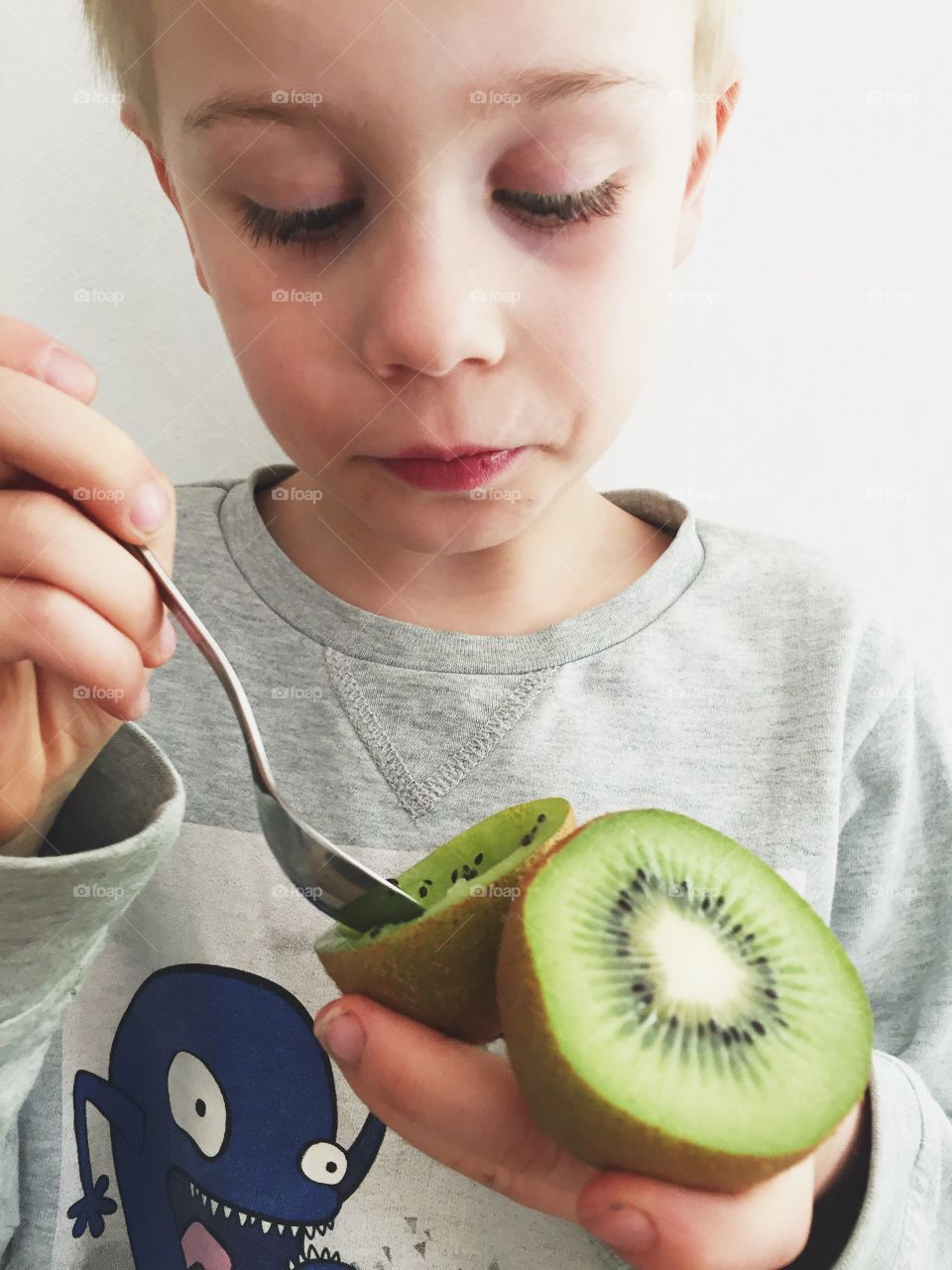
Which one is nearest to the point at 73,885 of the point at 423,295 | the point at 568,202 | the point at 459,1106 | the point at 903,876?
the point at 459,1106

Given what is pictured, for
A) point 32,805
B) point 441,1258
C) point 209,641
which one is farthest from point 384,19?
point 441,1258

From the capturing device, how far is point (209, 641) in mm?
504

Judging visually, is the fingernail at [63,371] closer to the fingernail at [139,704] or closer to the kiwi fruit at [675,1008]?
the fingernail at [139,704]

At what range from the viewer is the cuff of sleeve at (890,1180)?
552 mm

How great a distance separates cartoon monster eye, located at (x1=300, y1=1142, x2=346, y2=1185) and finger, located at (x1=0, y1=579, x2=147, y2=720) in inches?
12.9

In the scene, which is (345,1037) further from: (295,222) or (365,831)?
(295,222)

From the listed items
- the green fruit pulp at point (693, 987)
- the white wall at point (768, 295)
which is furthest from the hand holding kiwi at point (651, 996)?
the white wall at point (768, 295)

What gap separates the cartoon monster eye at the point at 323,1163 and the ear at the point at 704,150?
0.61m

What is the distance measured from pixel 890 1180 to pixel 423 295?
50cm

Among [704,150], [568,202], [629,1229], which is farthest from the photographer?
[704,150]

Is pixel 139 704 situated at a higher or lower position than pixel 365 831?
higher

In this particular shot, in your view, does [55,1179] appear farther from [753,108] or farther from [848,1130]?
[753,108]

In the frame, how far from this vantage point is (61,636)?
1.64ft

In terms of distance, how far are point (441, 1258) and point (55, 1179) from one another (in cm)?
28
